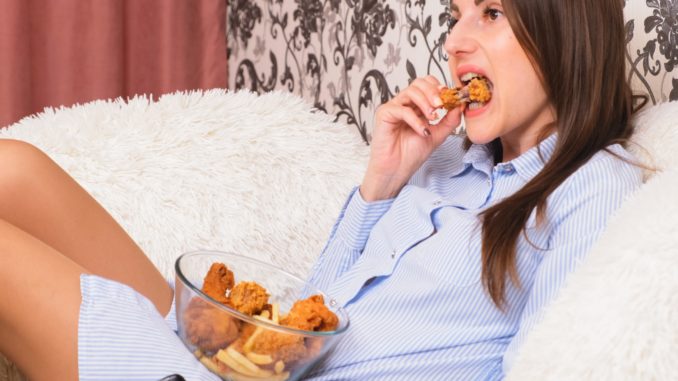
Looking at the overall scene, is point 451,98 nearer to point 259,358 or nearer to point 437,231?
point 437,231

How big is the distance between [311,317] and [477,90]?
0.43m

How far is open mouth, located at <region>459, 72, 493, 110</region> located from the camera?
3.94 ft

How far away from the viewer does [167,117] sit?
1668 millimetres

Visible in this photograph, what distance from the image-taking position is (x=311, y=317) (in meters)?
0.98

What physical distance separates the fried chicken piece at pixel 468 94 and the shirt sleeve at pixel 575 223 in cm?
20

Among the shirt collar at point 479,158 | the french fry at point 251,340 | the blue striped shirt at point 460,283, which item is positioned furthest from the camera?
the shirt collar at point 479,158

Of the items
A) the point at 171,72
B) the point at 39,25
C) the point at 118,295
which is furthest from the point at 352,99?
the point at 118,295

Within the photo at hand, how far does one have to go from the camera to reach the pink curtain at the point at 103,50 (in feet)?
7.56

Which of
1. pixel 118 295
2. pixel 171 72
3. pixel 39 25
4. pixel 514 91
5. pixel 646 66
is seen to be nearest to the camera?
pixel 118 295

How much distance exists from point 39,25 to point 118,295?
A: 1.57m

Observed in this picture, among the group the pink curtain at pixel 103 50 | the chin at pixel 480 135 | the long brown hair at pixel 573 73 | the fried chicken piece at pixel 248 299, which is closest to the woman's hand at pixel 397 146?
the chin at pixel 480 135

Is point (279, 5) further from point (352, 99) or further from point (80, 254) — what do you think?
point (80, 254)

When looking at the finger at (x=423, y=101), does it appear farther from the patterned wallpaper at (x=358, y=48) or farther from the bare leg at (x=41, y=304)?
the bare leg at (x=41, y=304)

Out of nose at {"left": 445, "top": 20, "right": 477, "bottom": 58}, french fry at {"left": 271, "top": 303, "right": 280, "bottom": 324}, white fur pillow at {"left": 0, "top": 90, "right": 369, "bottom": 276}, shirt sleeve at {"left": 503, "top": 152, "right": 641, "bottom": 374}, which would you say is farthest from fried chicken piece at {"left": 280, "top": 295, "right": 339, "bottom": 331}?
white fur pillow at {"left": 0, "top": 90, "right": 369, "bottom": 276}
